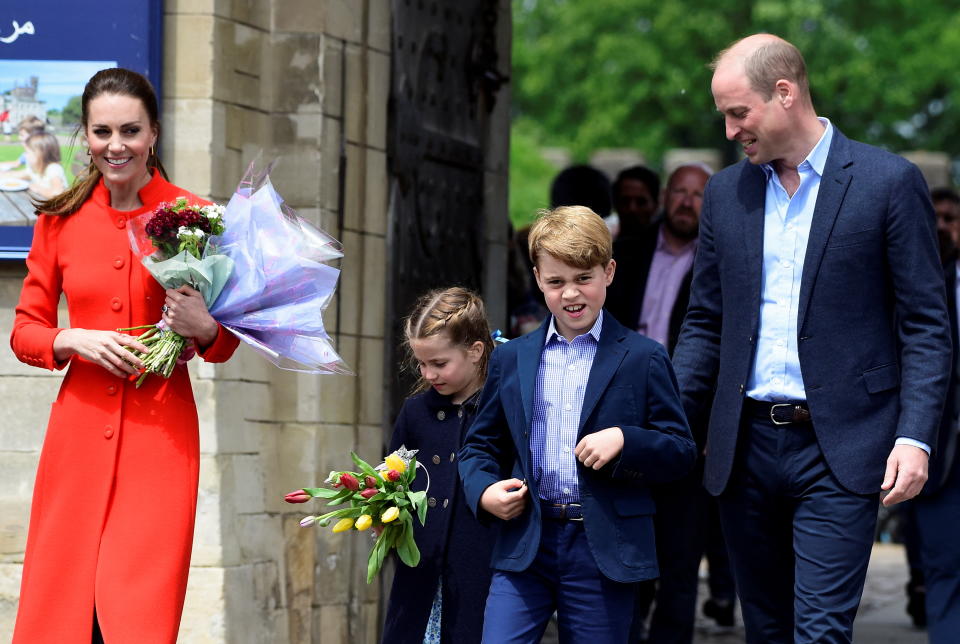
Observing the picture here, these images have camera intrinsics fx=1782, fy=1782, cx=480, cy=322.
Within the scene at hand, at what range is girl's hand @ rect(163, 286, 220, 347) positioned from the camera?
4.84m

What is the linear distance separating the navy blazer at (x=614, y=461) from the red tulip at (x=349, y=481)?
0.31m

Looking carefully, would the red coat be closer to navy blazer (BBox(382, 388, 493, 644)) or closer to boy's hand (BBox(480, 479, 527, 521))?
navy blazer (BBox(382, 388, 493, 644))

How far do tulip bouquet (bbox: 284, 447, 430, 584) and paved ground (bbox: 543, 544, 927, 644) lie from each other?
4380mm

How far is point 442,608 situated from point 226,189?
2142 mm

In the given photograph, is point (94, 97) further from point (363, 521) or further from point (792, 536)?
point (792, 536)

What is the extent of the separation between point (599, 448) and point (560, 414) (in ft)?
0.98

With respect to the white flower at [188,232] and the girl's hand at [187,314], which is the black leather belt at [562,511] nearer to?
the girl's hand at [187,314]

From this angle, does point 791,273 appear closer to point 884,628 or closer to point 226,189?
point 226,189

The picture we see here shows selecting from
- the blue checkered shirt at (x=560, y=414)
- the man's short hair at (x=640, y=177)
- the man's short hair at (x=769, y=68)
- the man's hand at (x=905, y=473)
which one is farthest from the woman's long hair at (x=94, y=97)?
the man's short hair at (x=640, y=177)

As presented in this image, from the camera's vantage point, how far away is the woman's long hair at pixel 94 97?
16.5 ft

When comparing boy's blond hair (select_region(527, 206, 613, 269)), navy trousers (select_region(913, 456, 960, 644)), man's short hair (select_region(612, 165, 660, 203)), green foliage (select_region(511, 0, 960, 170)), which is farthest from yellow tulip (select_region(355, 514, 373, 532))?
green foliage (select_region(511, 0, 960, 170))

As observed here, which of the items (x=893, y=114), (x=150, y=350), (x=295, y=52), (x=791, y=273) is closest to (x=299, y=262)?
(x=150, y=350)

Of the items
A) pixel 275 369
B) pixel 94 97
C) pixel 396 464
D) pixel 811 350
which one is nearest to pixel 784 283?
pixel 811 350

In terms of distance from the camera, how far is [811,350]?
4906 mm
